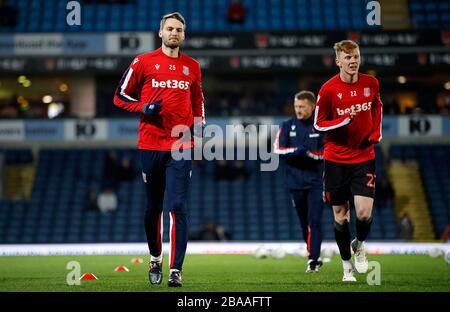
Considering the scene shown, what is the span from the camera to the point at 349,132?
30.7 feet

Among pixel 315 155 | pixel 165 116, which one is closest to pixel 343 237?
pixel 315 155

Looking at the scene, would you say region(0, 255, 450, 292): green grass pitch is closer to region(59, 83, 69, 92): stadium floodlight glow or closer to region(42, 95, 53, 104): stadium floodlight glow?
region(42, 95, 53, 104): stadium floodlight glow

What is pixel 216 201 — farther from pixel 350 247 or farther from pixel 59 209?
pixel 350 247

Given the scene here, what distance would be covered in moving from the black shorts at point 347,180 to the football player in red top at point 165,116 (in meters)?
1.60

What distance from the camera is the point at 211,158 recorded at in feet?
96.9

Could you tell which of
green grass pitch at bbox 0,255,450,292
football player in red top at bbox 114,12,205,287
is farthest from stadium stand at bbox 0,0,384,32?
football player in red top at bbox 114,12,205,287

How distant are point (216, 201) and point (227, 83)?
4.54 meters

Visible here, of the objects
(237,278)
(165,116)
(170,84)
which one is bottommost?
(237,278)

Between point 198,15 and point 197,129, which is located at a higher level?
point 198,15

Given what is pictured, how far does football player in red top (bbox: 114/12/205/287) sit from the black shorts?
160 cm

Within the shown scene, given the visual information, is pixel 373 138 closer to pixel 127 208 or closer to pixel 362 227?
pixel 362 227

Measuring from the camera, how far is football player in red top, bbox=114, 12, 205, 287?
8469 mm

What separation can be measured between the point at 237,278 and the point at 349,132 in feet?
6.95
